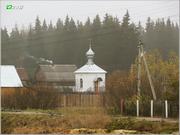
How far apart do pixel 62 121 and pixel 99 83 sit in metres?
0.43

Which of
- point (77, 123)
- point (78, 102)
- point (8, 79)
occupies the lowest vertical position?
point (77, 123)

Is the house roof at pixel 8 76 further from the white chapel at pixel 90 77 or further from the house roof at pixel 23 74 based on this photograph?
the white chapel at pixel 90 77

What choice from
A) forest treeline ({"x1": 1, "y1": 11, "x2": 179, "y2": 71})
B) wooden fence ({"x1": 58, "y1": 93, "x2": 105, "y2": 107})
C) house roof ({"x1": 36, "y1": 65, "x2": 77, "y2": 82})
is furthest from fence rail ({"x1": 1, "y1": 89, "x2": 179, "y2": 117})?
forest treeline ({"x1": 1, "y1": 11, "x2": 179, "y2": 71})

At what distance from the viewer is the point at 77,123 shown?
4.11 meters

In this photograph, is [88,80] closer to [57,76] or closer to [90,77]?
[90,77]

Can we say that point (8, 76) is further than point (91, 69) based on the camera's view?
No

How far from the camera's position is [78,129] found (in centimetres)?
407

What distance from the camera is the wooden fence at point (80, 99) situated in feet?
13.8

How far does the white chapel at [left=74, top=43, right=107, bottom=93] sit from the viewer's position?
4.23 metres

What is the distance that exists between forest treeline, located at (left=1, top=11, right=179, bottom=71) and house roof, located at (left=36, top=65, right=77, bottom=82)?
0.14 ft

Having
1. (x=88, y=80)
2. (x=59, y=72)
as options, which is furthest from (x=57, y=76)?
(x=88, y=80)

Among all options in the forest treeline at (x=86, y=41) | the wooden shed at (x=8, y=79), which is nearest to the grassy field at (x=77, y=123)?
the wooden shed at (x=8, y=79)

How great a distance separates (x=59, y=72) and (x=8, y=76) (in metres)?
0.40

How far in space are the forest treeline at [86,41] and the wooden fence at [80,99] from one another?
0.23 m
